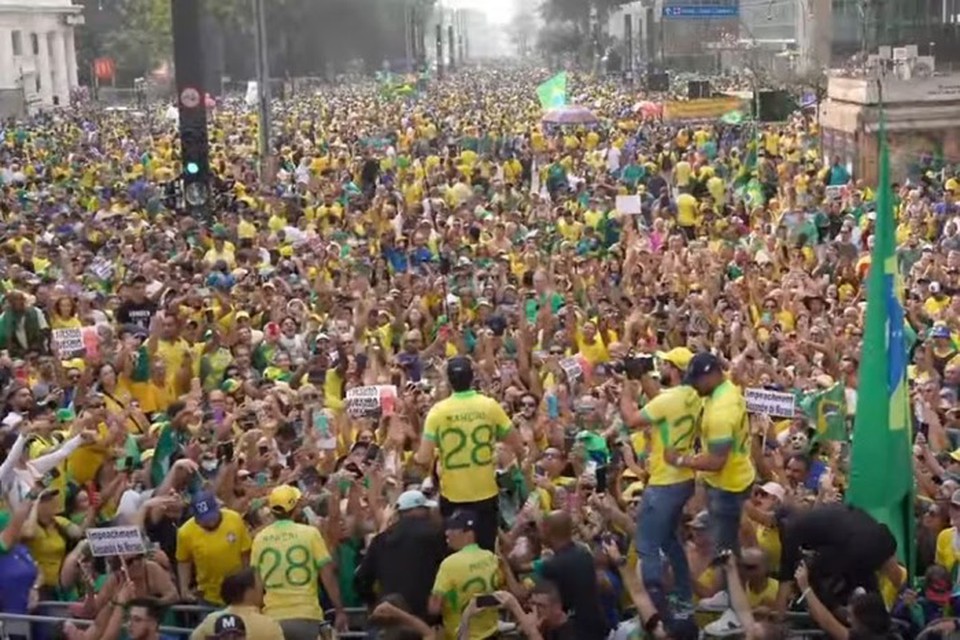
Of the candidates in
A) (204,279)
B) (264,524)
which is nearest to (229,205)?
(204,279)

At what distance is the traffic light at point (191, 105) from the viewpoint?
23688mm

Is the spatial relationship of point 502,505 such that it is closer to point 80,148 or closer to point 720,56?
point 80,148

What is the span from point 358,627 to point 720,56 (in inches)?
2915

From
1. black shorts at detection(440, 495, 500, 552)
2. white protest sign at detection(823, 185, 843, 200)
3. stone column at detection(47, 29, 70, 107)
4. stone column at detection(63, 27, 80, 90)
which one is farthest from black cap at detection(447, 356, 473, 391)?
stone column at detection(63, 27, 80, 90)

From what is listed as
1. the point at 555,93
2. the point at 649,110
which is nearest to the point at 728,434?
the point at 555,93

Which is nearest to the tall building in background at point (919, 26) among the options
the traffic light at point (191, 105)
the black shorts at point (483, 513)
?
the traffic light at point (191, 105)

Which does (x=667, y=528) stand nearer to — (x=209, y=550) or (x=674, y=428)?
(x=674, y=428)

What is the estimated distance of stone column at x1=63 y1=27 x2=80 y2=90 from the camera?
90.6 meters

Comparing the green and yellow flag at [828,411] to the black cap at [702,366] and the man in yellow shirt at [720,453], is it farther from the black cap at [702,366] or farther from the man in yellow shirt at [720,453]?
the black cap at [702,366]

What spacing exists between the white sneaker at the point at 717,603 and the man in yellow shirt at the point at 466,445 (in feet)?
3.82

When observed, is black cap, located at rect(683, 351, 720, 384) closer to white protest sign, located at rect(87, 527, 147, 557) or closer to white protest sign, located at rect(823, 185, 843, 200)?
white protest sign, located at rect(87, 527, 147, 557)

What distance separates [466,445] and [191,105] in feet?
55.3

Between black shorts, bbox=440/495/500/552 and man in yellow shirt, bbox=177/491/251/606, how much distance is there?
986 mm

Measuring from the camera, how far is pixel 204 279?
16453 millimetres
